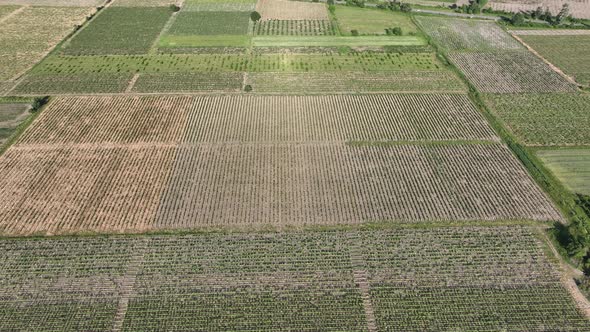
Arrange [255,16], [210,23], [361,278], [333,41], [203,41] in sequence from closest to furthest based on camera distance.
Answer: [361,278] → [203,41] → [333,41] → [210,23] → [255,16]

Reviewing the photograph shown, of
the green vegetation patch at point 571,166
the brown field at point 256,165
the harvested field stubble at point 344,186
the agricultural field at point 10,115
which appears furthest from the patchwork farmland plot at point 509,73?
the agricultural field at point 10,115

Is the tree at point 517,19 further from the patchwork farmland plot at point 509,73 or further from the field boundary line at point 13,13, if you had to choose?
the field boundary line at point 13,13

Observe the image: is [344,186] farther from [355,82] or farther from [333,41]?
[333,41]

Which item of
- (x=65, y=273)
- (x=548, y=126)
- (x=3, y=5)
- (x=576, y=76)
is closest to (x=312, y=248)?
(x=65, y=273)

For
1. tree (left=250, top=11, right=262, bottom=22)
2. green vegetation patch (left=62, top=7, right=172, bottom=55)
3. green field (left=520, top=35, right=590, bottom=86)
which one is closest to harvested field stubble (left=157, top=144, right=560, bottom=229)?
green field (left=520, top=35, right=590, bottom=86)

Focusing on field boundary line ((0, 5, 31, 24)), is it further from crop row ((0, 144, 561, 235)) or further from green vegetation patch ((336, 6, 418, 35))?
green vegetation patch ((336, 6, 418, 35))

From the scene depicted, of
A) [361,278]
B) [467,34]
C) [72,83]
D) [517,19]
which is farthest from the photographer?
[517,19]

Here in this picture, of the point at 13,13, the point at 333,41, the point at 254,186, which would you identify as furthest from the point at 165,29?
the point at 254,186
